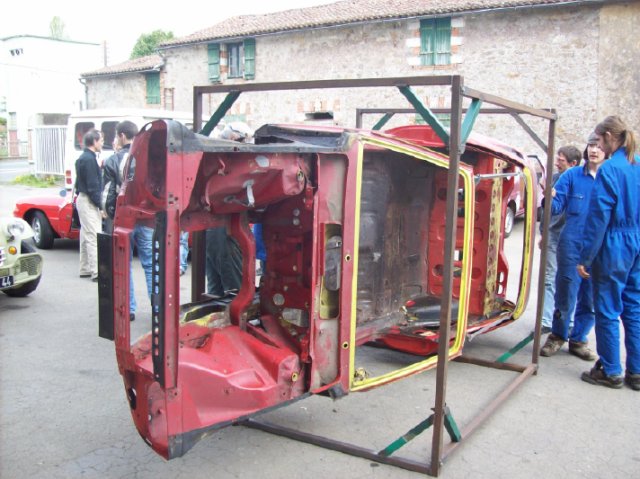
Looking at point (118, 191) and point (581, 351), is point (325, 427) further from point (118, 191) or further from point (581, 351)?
point (118, 191)

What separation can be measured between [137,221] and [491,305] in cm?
372

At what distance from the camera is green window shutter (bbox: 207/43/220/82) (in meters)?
23.6

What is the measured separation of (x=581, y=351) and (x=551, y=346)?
0.25 metres

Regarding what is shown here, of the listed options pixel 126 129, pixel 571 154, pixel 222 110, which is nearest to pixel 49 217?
pixel 126 129

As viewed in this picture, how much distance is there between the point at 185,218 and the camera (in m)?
3.17

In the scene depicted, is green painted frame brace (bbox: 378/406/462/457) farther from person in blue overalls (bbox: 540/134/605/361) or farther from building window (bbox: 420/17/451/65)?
building window (bbox: 420/17/451/65)

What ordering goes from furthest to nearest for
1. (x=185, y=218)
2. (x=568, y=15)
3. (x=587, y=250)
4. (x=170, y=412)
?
(x=568, y=15), (x=587, y=250), (x=185, y=218), (x=170, y=412)

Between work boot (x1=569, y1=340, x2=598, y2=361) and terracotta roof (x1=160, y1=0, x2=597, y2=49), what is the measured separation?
1294cm

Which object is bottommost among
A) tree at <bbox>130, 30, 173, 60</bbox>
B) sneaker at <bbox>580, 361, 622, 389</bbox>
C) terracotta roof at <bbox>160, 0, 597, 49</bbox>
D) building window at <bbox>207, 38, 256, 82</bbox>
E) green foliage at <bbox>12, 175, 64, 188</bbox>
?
sneaker at <bbox>580, 361, 622, 389</bbox>

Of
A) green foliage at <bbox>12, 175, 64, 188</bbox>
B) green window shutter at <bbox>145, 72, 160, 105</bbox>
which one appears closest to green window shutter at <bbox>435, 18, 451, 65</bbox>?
green window shutter at <bbox>145, 72, 160, 105</bbox>

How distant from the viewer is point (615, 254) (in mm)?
4801

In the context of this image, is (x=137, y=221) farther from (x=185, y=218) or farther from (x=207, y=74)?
(x=207, y=74)

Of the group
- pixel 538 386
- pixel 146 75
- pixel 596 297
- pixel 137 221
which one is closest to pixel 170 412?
pixel 137 221

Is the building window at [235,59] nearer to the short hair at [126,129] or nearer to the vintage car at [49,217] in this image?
the vintage car at [49,217]
